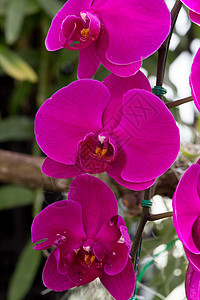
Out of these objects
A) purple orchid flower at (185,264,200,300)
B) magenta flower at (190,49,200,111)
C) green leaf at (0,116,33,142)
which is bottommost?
green leaf at (0,116,33,142)

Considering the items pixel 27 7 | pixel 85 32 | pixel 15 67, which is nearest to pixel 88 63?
pixel 85 32

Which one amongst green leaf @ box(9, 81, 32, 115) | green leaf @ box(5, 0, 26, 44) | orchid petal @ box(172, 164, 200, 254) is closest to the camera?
orchid petal @ box(172, 164, 200, 254)

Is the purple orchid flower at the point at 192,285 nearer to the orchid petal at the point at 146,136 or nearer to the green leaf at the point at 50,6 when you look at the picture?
the orchid petal at the point at 146,136

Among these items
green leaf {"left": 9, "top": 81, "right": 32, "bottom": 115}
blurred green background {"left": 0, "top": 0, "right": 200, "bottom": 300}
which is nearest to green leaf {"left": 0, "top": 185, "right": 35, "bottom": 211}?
blurred green background {"left": 0, "top": 0, "right": 200, "bottom": 300}

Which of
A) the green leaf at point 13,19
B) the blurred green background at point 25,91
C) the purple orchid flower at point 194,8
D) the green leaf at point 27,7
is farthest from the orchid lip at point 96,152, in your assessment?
the green leaf at point 27,7

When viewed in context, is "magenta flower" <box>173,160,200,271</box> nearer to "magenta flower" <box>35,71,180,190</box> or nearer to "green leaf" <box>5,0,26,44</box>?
"magenta flower" <box>35,71,180,190</box>

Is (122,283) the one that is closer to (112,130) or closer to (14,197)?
(112,130)
